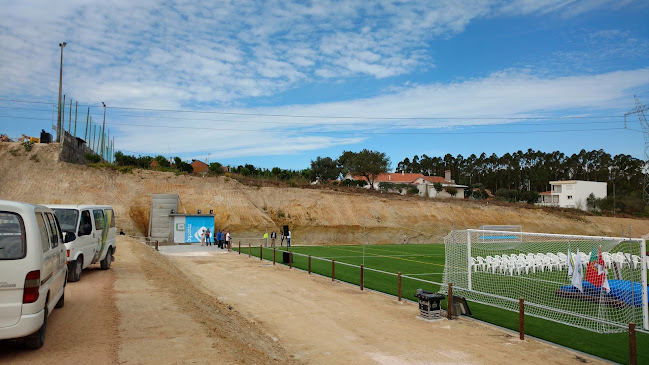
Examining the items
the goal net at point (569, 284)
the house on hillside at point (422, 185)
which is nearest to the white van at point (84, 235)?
the goal net at point (569, 284)

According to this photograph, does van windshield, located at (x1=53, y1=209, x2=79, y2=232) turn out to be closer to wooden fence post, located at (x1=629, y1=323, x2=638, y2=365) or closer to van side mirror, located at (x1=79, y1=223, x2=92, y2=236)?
van side mirror, located at (x1=79, y1=223, x2=92, y2=236)

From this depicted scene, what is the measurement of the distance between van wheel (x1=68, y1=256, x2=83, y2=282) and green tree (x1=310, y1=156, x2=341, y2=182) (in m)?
84.6

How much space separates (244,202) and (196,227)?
37.5 ft

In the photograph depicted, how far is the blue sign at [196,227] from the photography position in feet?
127

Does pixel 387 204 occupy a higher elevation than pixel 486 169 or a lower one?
lower

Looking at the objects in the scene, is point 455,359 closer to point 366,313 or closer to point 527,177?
point 366,313

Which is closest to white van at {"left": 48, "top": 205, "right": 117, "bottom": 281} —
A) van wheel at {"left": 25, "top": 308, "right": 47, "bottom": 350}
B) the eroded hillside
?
van wheel at {"left": 25, "top": 308, "right": 47, "bottom": 350}

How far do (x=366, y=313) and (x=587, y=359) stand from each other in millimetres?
5757

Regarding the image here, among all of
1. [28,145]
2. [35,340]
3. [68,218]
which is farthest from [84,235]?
[28,145]

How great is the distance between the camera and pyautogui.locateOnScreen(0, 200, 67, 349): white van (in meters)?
5.99

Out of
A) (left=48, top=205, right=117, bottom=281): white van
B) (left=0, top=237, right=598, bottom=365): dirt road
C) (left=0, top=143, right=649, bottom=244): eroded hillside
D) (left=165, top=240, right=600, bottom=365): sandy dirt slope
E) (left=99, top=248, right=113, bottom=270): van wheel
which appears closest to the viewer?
(left=0, top=237, right=598, bottom=365): dirt road

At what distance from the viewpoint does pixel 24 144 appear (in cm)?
5144

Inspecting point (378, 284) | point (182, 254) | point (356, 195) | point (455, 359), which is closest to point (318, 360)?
point (455, 359)

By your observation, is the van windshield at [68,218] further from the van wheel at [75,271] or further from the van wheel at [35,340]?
the van wheel at [35,340]
